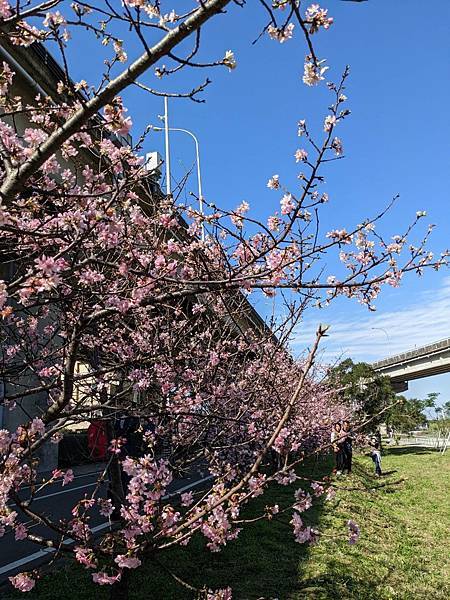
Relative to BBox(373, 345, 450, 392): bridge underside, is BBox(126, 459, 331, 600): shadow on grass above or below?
below

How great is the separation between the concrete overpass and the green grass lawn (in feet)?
101

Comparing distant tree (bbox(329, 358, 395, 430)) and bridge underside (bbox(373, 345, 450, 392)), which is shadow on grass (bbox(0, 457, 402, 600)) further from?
bridge underside (bbox(373, 345, 450, 392))

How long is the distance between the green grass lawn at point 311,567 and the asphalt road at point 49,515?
3.05ft

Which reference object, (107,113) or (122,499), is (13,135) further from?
(122,499)

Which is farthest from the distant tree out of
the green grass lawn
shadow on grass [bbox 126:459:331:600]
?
shadow on grass [bbox 126:459:331:600]

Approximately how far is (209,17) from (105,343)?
531 cm

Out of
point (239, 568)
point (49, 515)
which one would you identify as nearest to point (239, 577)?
point (239, 568)

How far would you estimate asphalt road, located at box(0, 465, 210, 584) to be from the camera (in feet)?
24.6

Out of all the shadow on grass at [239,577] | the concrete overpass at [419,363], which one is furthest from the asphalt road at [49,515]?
the concrete overpass at [419,363]

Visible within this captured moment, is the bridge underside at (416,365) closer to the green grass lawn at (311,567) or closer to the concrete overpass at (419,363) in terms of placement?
the concrete overpass at (419,363)

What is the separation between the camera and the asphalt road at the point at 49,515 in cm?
750

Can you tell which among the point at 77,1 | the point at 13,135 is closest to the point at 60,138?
the point at 77,1

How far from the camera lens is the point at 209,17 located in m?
1.96

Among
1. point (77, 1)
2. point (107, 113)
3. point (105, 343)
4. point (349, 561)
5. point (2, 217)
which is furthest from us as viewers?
point (349, 561)
